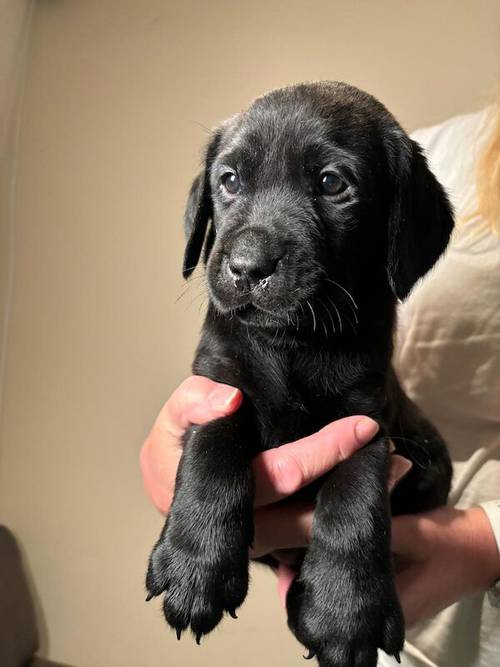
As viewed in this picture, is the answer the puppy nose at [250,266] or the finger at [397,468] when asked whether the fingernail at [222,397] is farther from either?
the finger at [397,468]

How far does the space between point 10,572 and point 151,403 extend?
38.3 inches

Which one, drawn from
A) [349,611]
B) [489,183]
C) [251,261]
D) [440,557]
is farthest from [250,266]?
[489,183]

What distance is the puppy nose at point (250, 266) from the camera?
894 mm

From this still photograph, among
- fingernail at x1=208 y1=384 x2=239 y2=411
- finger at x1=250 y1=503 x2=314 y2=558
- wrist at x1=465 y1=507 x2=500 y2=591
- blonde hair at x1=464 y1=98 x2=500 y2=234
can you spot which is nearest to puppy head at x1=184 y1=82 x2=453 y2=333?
fingernail at x1=208 y1=384 x2=239 y2=411

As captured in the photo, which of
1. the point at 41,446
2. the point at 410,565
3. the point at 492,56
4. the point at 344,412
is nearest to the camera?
the point at 344,412

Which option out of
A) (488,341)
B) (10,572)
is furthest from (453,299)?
(10,572)

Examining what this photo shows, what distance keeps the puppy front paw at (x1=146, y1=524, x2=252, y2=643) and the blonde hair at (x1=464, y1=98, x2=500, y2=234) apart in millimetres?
1103

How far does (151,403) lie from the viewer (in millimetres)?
2500

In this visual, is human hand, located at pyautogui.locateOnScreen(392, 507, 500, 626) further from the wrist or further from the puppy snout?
the puppy snout

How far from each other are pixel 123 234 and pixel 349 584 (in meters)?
1.89

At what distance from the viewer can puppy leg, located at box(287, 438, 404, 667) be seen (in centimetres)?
86

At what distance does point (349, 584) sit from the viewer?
34.1 inches

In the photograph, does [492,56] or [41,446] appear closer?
[492,56]

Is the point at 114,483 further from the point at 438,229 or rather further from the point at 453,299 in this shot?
the point at 438,229
